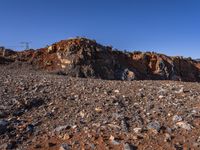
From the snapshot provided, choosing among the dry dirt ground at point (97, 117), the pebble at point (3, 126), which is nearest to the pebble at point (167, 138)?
the dry dirt ground at point (97, 117)

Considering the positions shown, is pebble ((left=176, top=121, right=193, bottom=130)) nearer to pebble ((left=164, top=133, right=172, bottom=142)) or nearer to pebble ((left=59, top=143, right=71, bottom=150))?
pebble ((left=164, top=133, right=172, bottom=142))

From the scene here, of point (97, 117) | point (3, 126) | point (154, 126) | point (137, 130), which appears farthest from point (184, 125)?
point (3, 126)

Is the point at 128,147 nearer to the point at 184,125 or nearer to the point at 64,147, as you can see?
the point at 64,147

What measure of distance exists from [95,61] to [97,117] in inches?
1022

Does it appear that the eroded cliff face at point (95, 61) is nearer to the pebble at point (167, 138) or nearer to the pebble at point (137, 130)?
the pebble at point (137, 130)

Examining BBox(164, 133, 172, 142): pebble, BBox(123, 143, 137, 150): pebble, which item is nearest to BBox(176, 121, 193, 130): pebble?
BBox(164, 133, 172, 142): pebble

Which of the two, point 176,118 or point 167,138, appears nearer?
point 167,138

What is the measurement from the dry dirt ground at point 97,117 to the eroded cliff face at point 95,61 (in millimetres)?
19962

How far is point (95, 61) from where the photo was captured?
114 feet

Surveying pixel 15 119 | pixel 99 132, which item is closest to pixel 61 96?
pixel 15 119

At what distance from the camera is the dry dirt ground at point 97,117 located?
25.1ft

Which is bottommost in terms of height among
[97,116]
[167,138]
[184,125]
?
[167,138]

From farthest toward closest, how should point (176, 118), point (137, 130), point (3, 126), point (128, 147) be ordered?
point (176, 118)
point (3, 126)
point (137, 130)
point (128, 147)

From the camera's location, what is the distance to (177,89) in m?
12.2
